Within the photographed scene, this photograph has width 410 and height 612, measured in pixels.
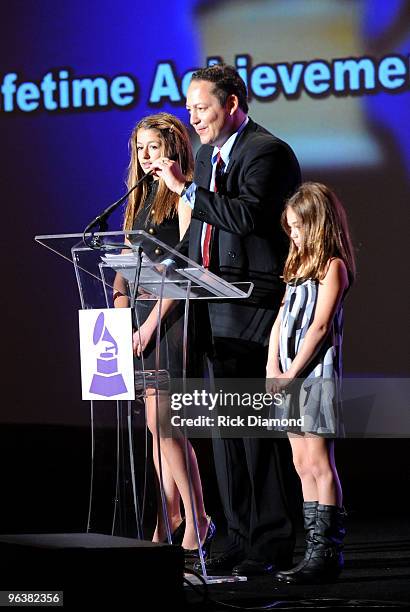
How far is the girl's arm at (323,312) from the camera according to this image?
3412 mm

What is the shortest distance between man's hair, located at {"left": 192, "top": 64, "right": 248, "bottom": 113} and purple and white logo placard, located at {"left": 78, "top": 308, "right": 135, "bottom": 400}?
3.50ft

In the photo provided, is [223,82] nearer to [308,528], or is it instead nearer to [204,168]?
[204,168]

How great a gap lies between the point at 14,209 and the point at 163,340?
284cm

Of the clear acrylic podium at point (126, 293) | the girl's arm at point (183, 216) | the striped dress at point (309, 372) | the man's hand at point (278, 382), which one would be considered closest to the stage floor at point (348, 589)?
the clear acrylic podium at point (126, 293)

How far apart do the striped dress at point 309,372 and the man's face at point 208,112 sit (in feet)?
1.89

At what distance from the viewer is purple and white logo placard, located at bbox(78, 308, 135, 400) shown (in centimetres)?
288

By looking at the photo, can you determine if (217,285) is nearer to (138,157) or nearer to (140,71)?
(138,157)

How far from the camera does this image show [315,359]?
344 centimetres

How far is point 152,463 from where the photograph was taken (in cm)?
310

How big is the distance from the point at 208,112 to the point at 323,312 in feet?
2.54

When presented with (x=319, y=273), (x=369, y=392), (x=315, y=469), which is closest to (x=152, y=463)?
(x=315, y=469)

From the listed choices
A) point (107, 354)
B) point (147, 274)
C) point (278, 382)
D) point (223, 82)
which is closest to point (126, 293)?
point (147, 274)

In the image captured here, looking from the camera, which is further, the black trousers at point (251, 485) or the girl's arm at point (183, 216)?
the girl's arm at point (183, 216)

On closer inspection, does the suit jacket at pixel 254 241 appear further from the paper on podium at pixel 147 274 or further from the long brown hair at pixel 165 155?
the paper on podium at pixel 147 274
